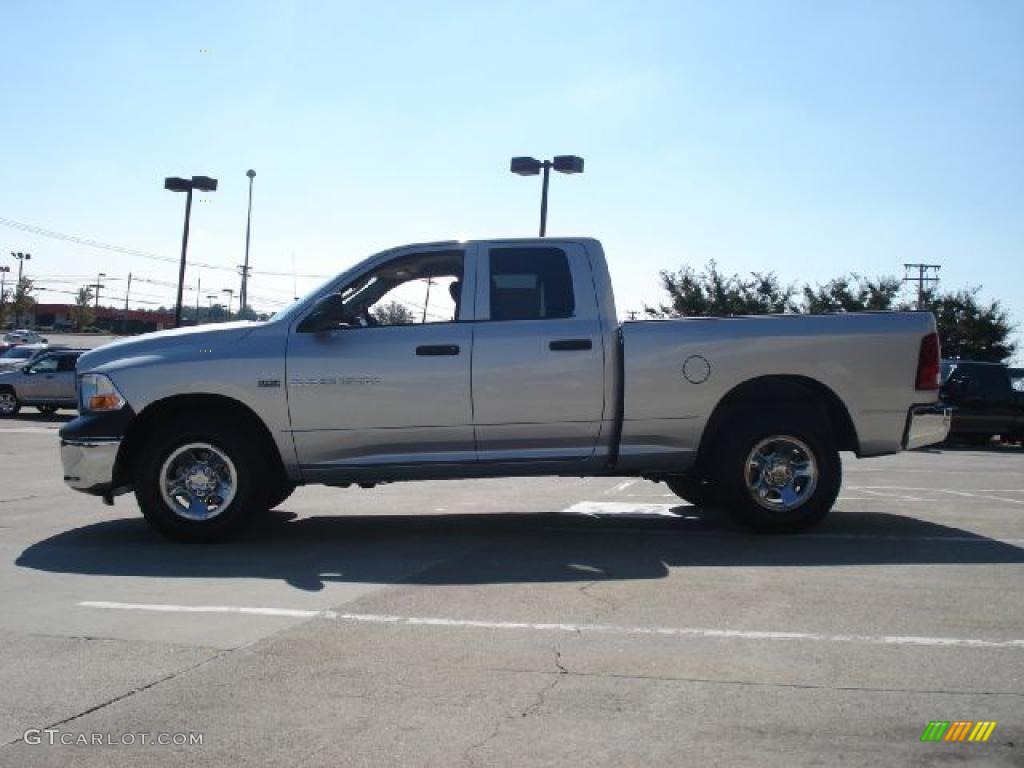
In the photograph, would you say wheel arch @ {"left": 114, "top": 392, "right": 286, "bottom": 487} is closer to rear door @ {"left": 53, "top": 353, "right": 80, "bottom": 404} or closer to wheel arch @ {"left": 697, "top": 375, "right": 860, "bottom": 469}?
wheel arch @ {"left": 697, "top": 375, "right": 860, "bottom": 469}

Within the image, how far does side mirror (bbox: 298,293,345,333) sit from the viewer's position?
25.5 feet

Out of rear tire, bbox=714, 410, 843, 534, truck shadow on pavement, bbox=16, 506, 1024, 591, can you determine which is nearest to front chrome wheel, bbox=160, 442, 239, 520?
truck shadow on pavement, bbox=16, 506, 1024, 591

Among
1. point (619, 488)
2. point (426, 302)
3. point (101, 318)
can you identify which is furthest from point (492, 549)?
point (101, 318)

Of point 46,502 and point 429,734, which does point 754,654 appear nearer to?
point 429,734

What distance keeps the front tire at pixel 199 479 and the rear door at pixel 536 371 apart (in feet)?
5.45

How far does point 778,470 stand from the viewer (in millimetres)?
8086

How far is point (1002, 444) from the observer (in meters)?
24.5

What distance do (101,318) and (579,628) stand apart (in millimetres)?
132838

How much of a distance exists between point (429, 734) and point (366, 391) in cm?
413

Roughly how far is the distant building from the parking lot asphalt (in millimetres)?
110861

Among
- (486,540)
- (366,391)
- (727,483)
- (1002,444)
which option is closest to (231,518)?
(366,391)

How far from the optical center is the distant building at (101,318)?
11650 cm

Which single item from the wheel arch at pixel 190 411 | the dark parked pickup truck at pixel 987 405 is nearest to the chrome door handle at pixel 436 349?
the wheel arch at pixel 190 411

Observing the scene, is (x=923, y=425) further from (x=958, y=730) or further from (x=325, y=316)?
(x=958, y=730)
